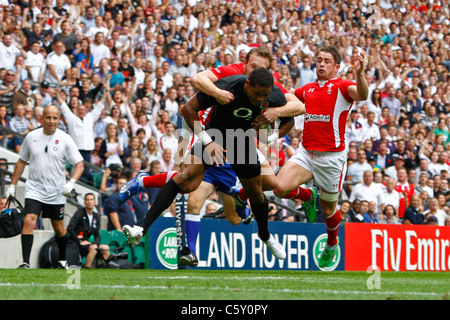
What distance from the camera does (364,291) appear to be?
640 cm

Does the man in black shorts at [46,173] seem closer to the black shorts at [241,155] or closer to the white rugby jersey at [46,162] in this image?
the white rugby jersey at [46,162]

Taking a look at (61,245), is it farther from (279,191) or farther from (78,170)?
(279,191)

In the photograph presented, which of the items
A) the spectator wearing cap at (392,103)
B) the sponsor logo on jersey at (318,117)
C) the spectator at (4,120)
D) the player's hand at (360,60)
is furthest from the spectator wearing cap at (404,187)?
the player's hand at (360,60)

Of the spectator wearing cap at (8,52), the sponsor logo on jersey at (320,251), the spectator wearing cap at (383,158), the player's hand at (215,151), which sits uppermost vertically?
the spectator wearing cap at (8,52)

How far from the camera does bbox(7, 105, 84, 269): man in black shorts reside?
1119 cm

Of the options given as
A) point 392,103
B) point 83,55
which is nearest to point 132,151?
point 83,55

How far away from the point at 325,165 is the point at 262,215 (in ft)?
4.86

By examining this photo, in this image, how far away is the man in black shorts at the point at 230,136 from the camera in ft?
26.5

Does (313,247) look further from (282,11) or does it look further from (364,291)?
(282,11)

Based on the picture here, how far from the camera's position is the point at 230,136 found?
8602 millimetres

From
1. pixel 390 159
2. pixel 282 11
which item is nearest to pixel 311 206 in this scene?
pixel 390 159

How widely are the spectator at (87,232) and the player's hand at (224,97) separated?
17.8 feet

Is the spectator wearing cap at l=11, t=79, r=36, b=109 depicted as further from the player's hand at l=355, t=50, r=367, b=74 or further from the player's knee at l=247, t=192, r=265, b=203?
the player's hand at l=355, t=50, r=367, b=74

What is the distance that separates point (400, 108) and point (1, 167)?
1246 cm
